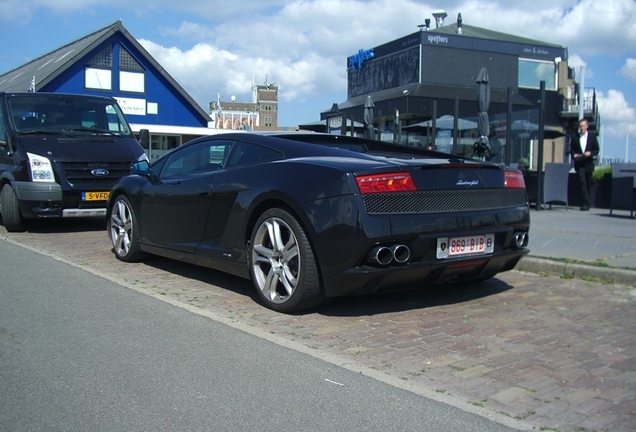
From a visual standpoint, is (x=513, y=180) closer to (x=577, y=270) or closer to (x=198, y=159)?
(x=577, y=270)

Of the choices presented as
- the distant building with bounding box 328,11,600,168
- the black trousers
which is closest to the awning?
the distant building with bounding box 328,11,600,168

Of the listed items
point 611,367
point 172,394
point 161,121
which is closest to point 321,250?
point 172,394

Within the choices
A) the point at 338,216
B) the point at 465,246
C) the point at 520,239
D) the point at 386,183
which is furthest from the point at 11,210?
the point at 520,239

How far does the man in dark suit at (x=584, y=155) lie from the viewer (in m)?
13.3

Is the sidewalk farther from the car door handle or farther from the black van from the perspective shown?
the black van

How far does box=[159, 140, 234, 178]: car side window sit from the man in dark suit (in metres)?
9.33

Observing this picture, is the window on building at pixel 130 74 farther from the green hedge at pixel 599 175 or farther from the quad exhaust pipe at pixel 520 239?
the quad exhaust pipe at pixel 520 239

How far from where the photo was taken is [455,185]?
201 inches

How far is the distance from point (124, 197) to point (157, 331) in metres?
3.08

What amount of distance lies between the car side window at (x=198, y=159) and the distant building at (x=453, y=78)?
26.5 meters

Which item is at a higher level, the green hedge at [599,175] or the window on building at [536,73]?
the window on building at [536,73]

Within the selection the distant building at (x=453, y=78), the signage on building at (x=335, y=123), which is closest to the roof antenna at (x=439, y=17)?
the distant building at (x=453, y=78)

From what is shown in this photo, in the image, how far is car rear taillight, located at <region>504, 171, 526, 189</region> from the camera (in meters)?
5.59

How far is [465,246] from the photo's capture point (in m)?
5.09
